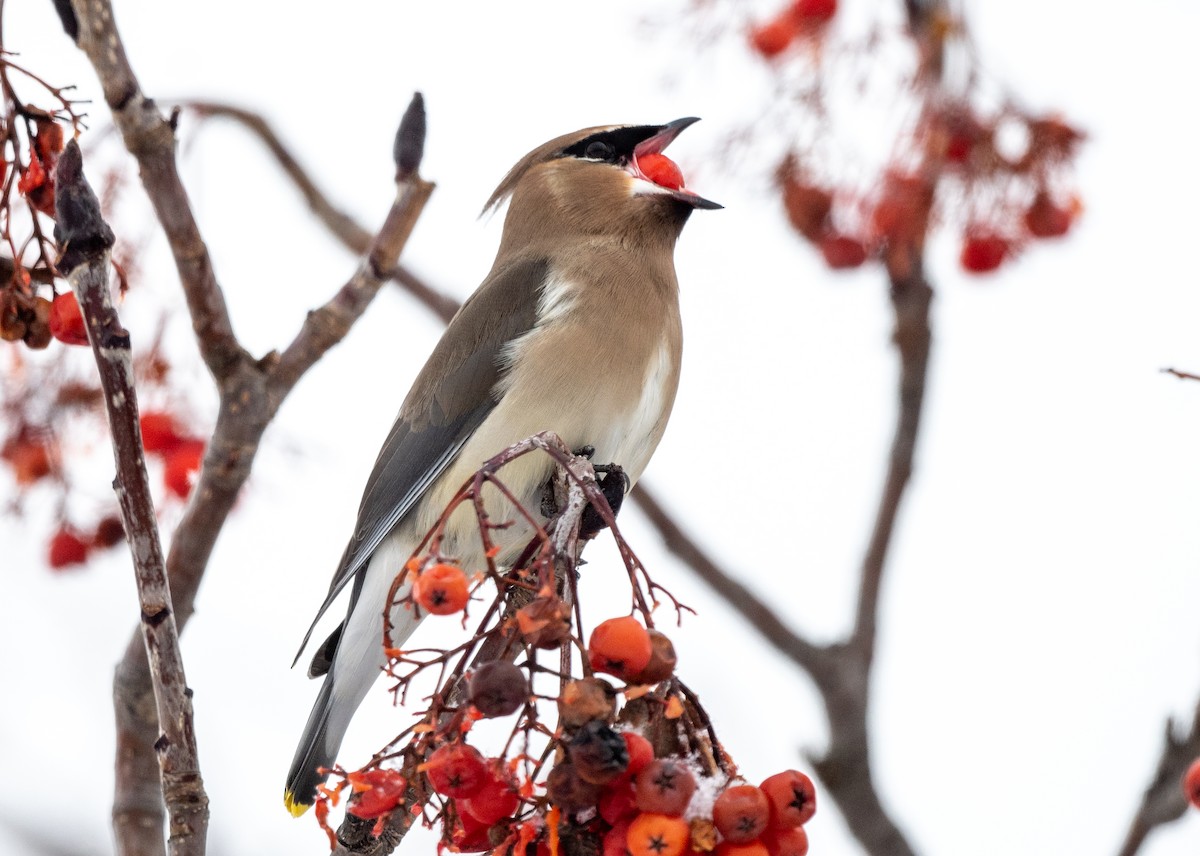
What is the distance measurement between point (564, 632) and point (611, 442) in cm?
180

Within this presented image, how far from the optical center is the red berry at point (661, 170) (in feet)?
13.1

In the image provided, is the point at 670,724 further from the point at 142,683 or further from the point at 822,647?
the point at 822,647

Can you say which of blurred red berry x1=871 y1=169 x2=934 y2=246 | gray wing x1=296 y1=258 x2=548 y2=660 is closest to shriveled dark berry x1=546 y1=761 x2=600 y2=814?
gray wing x1=296 y1=258 x2=548 y2=660

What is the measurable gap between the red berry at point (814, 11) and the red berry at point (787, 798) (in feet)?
7.25

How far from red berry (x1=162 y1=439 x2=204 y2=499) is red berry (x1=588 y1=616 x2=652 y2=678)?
6.98ft

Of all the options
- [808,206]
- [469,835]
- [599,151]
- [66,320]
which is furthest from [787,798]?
[599,151]

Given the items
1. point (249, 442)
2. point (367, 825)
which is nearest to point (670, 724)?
point (367, 825)

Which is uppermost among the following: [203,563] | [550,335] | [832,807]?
[550,335]

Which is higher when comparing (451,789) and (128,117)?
(128,117)

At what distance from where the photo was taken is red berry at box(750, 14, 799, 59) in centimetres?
349

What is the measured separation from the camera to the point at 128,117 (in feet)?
8.29

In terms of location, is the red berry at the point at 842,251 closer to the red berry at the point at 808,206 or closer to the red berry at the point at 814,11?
the red berry at the point at 808,206

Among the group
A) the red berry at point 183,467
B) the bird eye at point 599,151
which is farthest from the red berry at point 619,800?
the bird eye at point 599,151

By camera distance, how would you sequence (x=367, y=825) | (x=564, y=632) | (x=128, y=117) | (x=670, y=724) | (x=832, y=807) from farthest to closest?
(x=832, y=807)
(x=128, y=117)
(x=367, y=825)
(x=670, y=724)
(x=564, y=632)
